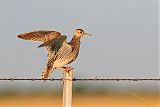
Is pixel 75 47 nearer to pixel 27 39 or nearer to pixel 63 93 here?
pixel 27 39

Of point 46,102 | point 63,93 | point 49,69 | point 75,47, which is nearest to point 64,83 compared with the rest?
point 63,93

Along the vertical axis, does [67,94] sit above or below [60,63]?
below

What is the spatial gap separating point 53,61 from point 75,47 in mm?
502

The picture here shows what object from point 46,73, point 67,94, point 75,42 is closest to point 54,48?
point 46,73

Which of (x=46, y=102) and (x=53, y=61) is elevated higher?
(x=46, y=102)

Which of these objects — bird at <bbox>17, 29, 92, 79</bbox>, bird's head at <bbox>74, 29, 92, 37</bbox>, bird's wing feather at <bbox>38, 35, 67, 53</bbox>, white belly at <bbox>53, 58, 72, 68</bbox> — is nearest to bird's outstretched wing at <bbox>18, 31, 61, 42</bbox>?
bird at <bbox>17, 29, 92, 79</bbox>

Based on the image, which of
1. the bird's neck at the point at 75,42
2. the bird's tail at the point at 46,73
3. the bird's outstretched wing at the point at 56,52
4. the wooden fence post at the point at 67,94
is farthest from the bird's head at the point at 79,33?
the wooden fence post at the point at 67,94

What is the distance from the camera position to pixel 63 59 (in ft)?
19.6

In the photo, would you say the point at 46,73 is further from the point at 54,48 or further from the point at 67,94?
the point at 67,94

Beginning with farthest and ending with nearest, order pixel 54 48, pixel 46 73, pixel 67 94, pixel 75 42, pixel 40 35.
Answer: pixel 75 42 → pixel 40 35 → pixel 54 48 → pixel 46 73 → pixel 67 94

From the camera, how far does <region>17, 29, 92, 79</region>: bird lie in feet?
19.1

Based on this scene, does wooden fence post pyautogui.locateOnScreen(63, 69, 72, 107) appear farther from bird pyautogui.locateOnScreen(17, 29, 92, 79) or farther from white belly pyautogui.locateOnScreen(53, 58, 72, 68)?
white belly pyautogui.locateOnScreen(53, 58, 72, 68)

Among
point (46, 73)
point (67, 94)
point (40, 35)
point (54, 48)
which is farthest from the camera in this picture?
point (40, 35)

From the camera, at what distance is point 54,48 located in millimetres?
5883
